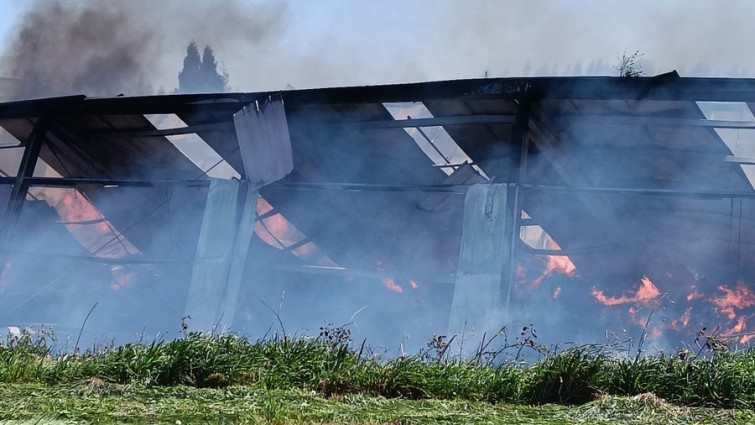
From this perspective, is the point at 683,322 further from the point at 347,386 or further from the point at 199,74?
the point at 199,74

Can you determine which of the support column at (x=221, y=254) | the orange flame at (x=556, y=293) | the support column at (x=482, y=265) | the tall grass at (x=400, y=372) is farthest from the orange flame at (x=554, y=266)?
the tall grass at (x=400, y=372)

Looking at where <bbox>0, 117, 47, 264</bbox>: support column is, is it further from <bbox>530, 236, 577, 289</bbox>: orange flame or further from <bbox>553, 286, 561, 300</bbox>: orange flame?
<bbox>553, 286, 561, 300</bbox>: orange flame

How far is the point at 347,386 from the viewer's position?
572 cm

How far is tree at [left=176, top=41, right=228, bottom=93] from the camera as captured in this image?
6391 centimetres

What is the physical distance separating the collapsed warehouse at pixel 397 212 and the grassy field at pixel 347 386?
144 inches

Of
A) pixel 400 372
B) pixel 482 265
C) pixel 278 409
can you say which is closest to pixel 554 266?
pixel 482 265

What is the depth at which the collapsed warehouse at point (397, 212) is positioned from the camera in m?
10.3

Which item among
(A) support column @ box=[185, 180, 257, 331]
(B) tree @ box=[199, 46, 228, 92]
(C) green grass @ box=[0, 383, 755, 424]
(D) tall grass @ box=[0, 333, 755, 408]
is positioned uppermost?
(B) tree @ box=[199, 46, 228, 92]

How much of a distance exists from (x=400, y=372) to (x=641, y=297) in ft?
33.6

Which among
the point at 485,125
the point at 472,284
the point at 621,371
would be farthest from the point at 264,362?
the point at 485,125

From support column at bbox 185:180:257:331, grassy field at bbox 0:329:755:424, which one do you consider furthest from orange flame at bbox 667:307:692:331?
grassy field at bbox 0:329:755:424

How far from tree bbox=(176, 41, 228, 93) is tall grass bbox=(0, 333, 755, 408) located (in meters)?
59.1

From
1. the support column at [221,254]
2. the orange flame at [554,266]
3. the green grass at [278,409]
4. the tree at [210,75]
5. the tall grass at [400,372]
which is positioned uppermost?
the tree at [210,75]

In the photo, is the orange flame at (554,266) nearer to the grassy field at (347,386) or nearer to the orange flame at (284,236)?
the orange flame at (284,236)
